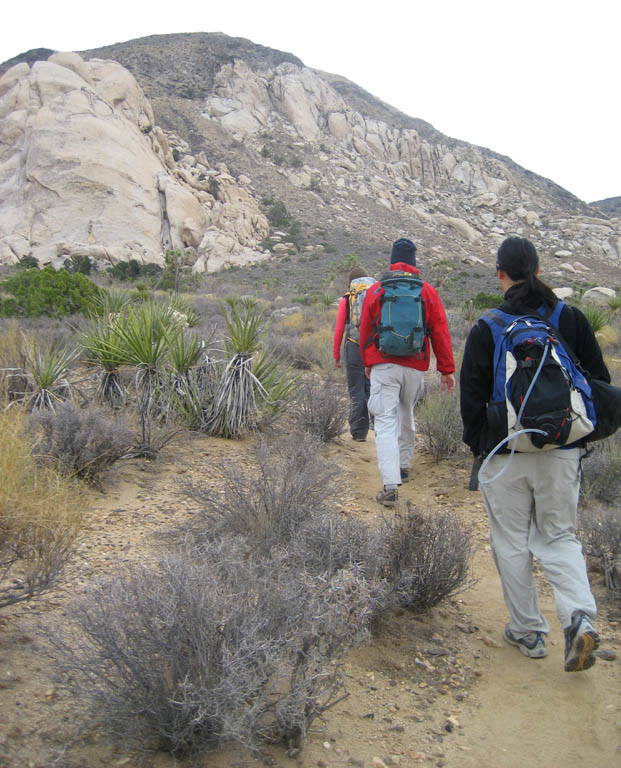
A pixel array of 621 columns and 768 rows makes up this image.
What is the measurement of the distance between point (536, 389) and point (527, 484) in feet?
1.55

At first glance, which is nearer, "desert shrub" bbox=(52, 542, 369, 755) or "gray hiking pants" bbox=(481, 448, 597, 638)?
"desert shrub" bbox=(52, 542, 369, 755)

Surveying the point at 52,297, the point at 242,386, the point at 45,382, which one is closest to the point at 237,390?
the point at 242,386

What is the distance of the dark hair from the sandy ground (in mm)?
1660

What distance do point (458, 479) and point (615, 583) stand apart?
2.10 meters

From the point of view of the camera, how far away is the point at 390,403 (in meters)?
4.84

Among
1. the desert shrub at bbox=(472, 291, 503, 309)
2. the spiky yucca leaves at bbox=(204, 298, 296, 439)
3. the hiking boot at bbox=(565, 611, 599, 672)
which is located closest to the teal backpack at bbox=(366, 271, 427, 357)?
the spiky yucca leaves at bbox=(204, 298, 296, 439)

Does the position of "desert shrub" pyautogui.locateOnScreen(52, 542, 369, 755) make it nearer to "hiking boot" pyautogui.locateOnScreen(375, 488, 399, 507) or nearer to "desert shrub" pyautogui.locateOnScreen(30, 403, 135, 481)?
"desert shrub" pyautogui.locateOnScreen(30, 403, 135, 481)

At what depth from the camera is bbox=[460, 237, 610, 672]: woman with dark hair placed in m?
2.78

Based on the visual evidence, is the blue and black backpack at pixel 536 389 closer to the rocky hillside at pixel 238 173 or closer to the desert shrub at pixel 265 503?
the desert shrub at pixel 265 503

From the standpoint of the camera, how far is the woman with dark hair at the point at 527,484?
2775mm

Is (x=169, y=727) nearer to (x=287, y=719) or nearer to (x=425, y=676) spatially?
(x=287, y=719)

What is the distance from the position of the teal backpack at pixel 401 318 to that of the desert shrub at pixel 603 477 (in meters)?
1.70

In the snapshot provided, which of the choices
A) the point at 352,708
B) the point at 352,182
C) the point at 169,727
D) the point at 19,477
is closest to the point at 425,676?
the point at 352,708

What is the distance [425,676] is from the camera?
2.77 metres
